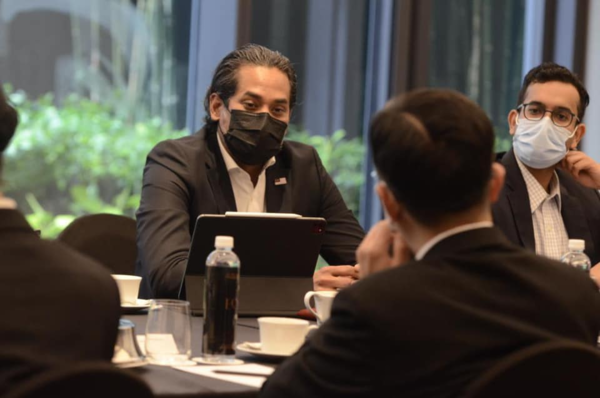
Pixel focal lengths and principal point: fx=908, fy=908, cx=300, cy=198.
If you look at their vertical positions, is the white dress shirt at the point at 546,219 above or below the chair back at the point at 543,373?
below

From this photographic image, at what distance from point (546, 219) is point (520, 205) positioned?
0.14m

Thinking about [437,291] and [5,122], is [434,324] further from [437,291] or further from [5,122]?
[5,122]

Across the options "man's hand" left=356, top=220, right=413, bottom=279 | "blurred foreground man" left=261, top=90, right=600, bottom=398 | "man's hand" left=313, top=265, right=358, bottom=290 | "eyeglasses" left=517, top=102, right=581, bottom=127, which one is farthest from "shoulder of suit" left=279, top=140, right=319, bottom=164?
"blurred foreground man" left=261, top=90, right=600, bottom=398

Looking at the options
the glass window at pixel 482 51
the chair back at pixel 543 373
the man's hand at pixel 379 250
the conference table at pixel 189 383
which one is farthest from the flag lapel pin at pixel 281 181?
the glass window at pixel 482 51

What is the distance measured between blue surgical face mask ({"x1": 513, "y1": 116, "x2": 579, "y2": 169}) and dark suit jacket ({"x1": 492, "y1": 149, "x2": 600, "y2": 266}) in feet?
0.19

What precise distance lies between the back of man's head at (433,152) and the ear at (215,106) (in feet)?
6.15

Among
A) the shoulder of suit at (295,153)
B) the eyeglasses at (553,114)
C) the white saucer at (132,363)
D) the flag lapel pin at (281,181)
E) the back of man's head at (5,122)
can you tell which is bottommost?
the white saucer at (132,363)

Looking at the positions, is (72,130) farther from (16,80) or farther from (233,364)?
(233,364)

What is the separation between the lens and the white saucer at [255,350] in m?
1.90

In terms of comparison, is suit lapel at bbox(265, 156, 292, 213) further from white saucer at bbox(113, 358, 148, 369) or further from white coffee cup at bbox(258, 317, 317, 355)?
white saucer at bbox(113, 358, 148, 369)

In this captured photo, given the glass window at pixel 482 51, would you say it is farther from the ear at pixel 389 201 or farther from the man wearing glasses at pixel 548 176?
the ear at pixel 389 201

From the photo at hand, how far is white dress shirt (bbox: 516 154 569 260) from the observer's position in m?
3.46

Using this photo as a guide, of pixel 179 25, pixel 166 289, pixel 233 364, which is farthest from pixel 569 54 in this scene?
pixel 233 364

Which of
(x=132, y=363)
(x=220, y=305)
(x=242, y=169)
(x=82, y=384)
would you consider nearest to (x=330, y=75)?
(x=242, y=169)
